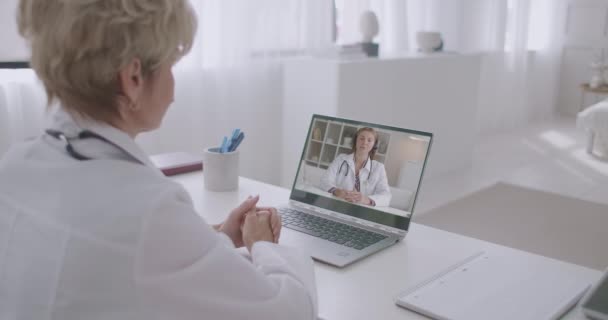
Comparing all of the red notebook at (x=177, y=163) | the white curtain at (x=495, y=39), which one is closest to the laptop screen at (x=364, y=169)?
the red notebook at (x=177, y=163)

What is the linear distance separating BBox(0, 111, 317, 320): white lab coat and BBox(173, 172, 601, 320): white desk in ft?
0.62

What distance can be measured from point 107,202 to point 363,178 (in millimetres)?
709

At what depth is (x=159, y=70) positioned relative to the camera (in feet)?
2.77

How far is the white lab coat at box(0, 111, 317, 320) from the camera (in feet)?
2.41

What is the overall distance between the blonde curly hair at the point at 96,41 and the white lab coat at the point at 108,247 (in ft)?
0.15

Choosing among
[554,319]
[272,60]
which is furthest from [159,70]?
[272,60]

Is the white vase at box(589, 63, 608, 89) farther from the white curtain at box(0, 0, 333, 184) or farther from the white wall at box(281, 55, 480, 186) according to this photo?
the white curtain at box(0, 0, 333, 184)

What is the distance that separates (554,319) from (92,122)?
760mm

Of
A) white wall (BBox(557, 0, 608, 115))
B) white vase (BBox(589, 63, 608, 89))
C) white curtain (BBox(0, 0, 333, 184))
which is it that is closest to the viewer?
white curtain (BBox(0, 0, 333, 184))

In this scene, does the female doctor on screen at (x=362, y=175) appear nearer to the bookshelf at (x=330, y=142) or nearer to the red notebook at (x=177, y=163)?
the bookshelf at (x=330, y=142)

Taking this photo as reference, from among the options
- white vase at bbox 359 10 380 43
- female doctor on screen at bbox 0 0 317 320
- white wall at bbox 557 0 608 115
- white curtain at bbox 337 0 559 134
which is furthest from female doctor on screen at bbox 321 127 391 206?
white wall at bbox 557 0 608 115

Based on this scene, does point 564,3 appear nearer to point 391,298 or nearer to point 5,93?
point 5,93

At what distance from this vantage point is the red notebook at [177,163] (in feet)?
5.74

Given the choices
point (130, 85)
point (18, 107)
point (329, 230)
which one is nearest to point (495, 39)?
point (18, 107)
